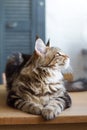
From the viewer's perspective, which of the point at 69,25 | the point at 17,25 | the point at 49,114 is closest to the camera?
the point at 49,114

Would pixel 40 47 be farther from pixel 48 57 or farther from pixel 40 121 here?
pixel 40 121

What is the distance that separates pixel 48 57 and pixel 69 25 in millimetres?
2004

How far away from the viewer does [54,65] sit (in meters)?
1.21

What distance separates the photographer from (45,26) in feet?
9.82

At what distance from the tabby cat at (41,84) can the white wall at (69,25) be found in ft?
6.24

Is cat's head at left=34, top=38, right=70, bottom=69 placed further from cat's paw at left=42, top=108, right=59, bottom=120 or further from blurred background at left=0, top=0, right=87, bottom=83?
blurred background at left=0, top=0, right=87, bottom=83

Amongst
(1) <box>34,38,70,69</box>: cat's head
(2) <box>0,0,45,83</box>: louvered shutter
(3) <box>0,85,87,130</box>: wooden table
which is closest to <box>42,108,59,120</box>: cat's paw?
(3) <box>0,85,87,130</box>: wooden table

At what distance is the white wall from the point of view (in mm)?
3100

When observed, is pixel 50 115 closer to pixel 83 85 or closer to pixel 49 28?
→ pixel 83 85

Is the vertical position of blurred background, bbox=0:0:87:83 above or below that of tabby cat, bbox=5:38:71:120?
below

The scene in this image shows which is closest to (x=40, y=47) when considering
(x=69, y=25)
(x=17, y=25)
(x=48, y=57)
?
(x=48, y=57)

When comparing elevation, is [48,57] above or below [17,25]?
above

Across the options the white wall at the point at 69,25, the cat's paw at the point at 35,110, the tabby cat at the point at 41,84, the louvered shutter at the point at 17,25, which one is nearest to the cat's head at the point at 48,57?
the tabby cat at the point at 41,84

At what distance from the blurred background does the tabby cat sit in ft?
5.59
